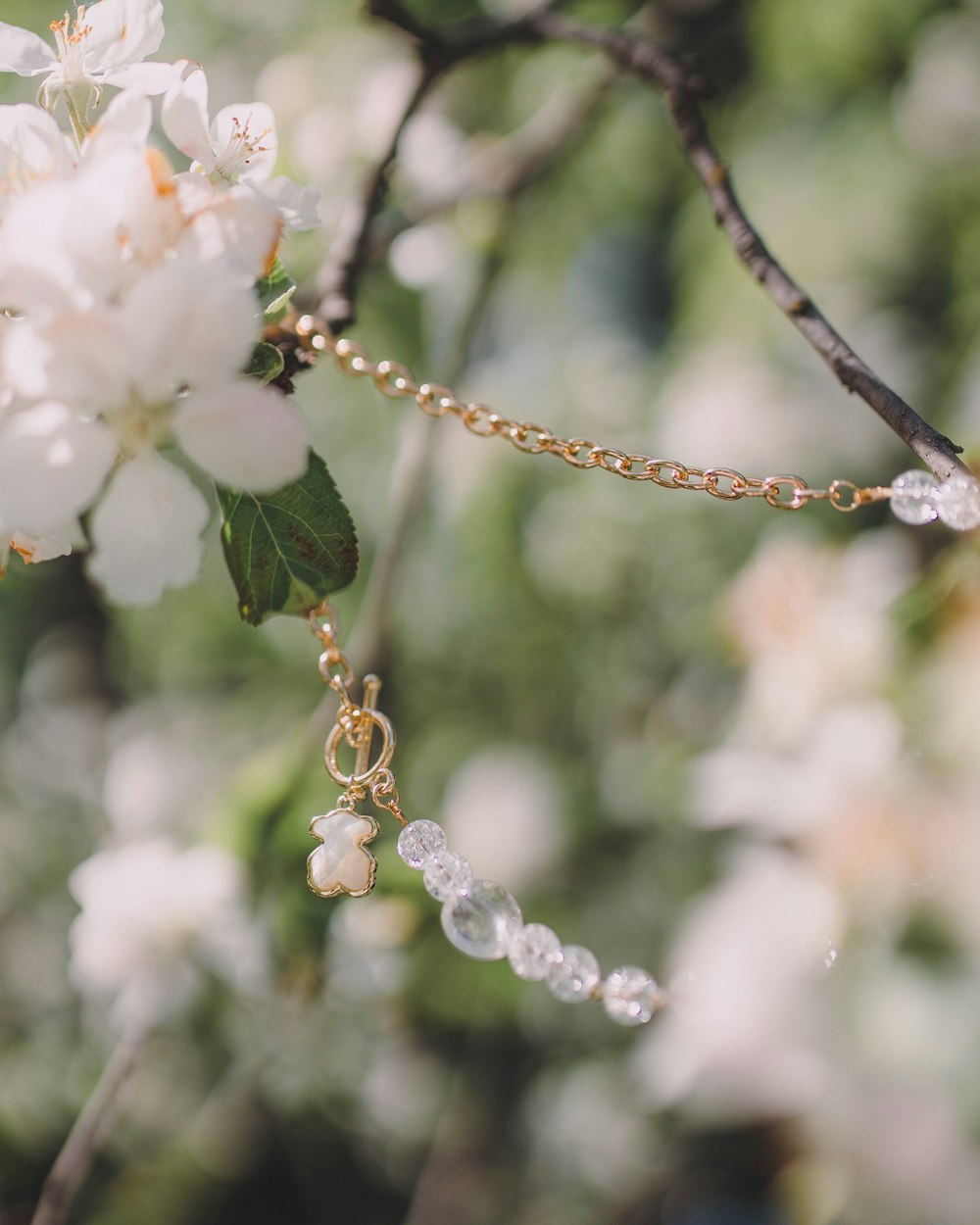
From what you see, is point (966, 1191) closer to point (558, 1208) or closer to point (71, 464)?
point (558, 1208)

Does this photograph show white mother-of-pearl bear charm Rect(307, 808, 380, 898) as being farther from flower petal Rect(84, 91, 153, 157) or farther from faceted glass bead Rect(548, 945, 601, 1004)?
flower petal Rect(84, 91, 153, 157)

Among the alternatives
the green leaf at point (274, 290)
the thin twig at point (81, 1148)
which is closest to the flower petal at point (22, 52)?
the green leaf at point (274, 290)

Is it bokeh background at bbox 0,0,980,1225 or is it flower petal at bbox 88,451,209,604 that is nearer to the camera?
flower petal at bbox 88,451,209,604

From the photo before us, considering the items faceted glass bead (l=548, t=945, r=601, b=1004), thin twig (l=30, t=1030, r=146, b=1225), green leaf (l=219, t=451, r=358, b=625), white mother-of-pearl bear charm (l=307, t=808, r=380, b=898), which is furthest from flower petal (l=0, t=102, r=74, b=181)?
thin twig (l=30, t=1030, r=146, b=1225)

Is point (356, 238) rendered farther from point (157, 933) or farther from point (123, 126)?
point (157, 933)

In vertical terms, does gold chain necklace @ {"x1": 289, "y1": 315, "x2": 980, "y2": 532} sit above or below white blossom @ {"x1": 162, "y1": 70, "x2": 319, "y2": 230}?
below

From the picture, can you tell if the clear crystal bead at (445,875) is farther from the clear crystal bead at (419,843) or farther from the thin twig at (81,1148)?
the thin twig at (81,1148)

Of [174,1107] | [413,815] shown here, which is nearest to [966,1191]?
[413,815]

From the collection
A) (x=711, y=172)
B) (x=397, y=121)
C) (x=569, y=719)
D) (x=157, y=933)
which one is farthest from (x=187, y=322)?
(x=569, y=719)
